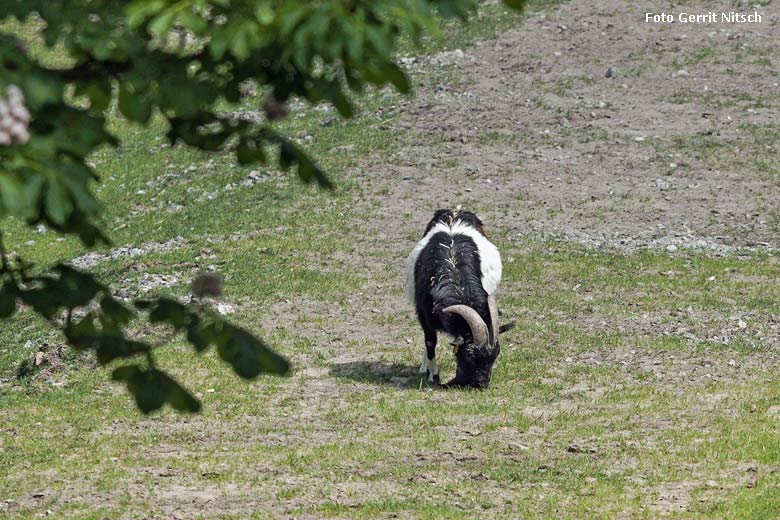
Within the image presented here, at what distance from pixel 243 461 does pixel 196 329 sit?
6842 mm

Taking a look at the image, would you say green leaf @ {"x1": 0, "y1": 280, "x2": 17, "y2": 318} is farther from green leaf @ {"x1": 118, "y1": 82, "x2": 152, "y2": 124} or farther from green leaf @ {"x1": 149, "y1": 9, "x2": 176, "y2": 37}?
green leaf @ {"x1": 149, "y1": 9, "x2": 176, "y2": 37}

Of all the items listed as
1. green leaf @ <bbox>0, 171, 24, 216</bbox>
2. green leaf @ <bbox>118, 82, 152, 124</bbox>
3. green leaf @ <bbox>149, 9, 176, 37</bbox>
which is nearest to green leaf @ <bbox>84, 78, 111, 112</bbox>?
green leaf @ <bbox>118, 82, 152, 124</bbox>

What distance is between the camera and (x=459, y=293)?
14.2m

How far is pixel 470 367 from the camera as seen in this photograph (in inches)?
553

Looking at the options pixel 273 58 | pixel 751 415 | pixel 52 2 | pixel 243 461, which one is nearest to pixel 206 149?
pixel 273 58

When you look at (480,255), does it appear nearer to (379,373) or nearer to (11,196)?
(379,373)

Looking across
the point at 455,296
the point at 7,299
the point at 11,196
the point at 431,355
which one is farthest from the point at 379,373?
the point at 11,196

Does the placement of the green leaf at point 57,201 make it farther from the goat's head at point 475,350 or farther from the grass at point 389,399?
the goat's head at point 475,350

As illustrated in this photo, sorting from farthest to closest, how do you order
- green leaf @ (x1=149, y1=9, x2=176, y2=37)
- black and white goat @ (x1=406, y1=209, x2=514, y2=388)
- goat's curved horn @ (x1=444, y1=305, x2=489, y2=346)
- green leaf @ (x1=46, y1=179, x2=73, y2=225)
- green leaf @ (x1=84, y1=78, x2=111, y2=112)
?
black and white goat @ (x1=406, y1=209, x2=514, y2=388) → goat's curved horn @ (x1=444, y1=305, x2=489, y2=346) → green leaf @ (x1=84, y1=78, x2=111, y2=112) → green leaf @ (x1=149, y1=9, x2=176, y2=37) → green leaf @ (x1=46, y1=179, x2=73, y2=225)

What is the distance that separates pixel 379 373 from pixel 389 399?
113 centimetres

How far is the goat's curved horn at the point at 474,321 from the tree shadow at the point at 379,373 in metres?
1.08

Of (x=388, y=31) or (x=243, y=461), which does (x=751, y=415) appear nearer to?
(x=243, y=461)

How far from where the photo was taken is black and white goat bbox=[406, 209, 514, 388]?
14.0 metres

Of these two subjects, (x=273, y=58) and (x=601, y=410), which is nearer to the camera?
(x=273, y=58)
